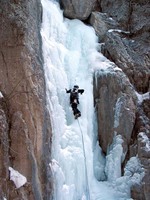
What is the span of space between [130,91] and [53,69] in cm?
282

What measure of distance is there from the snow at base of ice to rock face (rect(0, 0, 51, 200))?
9 cm

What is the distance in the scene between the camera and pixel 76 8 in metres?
14.8

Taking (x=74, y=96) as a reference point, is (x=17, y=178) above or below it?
below

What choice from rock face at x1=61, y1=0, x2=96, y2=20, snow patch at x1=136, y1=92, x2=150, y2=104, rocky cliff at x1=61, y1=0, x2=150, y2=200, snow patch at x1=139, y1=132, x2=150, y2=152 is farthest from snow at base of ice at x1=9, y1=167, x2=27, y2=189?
rock face at x1=61, y1=0, x2=96, y2=20

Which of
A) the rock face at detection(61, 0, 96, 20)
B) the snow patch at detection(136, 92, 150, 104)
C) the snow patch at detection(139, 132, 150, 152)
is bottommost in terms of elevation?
the snow patch at detection(139, 132, 150, 152)

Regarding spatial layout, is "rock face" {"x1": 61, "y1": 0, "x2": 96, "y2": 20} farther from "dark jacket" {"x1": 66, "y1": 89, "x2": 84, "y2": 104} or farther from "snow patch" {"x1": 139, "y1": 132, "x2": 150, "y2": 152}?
"snow patch" {"x1": 139, "y1": 132, "x2": 150, "y2": 152}

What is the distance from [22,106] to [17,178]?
1.69 metres

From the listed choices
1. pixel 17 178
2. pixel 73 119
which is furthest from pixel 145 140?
pixel 17 178

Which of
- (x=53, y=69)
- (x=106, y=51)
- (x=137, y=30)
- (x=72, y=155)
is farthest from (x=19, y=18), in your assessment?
(x=137, y=30)

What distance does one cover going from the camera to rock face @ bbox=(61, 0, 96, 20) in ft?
48.3

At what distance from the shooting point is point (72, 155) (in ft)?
34.2

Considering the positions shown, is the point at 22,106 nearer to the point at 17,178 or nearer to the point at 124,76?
the point at 17,178

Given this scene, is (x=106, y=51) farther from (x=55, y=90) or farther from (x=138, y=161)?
(x=138, y=161)

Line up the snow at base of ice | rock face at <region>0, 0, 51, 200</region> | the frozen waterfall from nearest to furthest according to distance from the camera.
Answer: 1. the snow at base of ice
2. rock face at <region>0, 0, 51, 200</region>
3. the frozen waterfall
